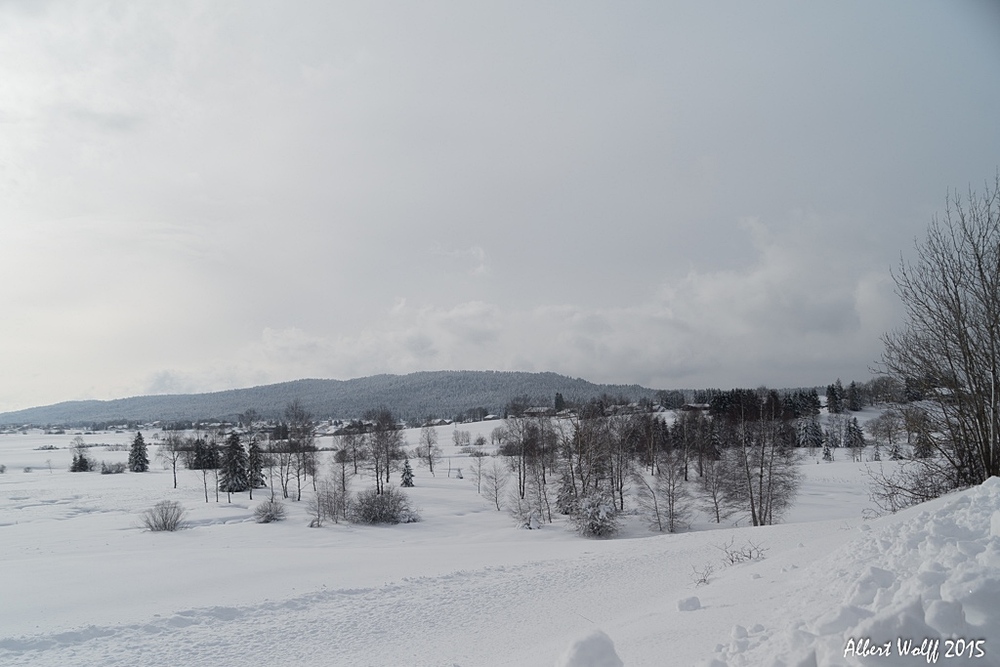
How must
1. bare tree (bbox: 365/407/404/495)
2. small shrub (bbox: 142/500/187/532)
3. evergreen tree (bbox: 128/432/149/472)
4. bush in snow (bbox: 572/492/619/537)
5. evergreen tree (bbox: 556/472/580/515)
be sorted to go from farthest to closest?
evergreen tree (bbox: 128/432/149/472)
bare tree (bbox: 365/407/404/495)
evergreen tree (bbox: 556/472/580/515)
small shrub (bbox: 142/500/187/532)
bush in snow (bbox: 572/492/619/537)

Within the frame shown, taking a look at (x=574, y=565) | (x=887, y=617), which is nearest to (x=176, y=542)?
(x=574, y=565)

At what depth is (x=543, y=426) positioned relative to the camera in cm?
4638

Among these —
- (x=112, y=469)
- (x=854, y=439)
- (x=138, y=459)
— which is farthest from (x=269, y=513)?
(x=854, y=439)

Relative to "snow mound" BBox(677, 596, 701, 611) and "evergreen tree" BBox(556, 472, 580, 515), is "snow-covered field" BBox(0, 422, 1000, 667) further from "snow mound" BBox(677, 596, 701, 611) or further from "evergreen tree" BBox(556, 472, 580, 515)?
"evergreen tree" BBox(556, 472, 580, 515)

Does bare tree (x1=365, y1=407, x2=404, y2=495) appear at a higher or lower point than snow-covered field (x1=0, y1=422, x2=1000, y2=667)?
lower

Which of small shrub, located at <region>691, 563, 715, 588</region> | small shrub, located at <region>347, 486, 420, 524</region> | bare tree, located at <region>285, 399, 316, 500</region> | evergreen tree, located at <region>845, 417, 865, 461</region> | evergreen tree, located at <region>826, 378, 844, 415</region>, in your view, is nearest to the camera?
small shrub, located at <region>691, 563, 715, 588</region>

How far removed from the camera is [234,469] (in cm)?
5612

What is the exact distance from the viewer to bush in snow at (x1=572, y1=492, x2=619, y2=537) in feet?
107

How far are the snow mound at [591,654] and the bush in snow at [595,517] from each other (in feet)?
97.2

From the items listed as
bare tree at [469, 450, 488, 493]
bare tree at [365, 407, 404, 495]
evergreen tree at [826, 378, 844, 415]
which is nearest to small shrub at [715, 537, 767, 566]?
bare tree at [365, 407, 404, 495]

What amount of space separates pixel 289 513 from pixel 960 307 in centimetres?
4739

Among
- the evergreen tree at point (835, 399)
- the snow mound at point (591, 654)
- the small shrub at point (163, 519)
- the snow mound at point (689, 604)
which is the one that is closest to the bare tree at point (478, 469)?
the small shrub at point (163, 519)

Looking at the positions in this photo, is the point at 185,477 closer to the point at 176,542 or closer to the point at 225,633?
the point at 176,542

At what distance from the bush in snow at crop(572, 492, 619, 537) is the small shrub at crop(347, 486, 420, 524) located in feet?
52.2
